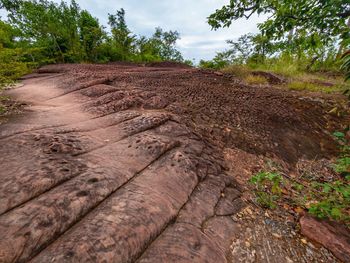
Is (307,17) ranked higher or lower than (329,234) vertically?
higher

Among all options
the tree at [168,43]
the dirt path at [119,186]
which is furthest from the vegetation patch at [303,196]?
the tree at [168,43]

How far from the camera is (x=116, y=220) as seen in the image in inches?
43.8

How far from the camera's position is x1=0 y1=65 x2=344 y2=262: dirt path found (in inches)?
38.9

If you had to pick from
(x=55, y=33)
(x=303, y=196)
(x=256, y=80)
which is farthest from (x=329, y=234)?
(x=55, y=33)

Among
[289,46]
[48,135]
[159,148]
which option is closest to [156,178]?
[159,148]

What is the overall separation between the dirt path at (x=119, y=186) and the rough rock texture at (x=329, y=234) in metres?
0.09

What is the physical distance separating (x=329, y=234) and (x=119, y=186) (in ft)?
5.05

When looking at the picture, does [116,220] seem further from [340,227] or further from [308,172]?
[308,172]

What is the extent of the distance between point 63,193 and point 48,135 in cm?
81

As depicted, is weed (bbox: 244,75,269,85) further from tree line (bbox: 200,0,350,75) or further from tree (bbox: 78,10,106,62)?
tree (bbox: 78,10,106,62)

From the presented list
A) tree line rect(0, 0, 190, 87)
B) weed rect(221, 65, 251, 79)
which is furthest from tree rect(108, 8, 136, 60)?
weed rect(221, 65, 251, 79)

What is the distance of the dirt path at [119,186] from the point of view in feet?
3.24

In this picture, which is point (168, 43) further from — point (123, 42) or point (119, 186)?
point (119, 186)

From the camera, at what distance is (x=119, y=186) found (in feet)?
4.53
